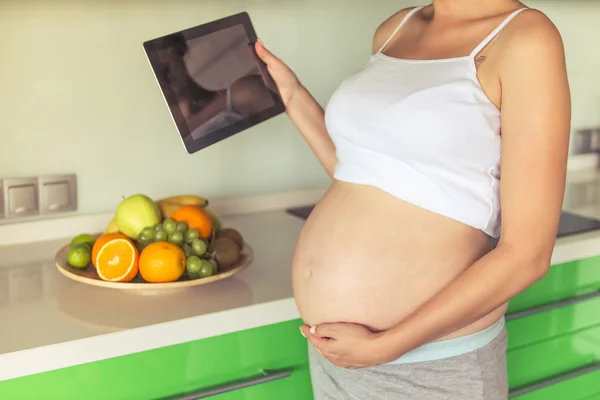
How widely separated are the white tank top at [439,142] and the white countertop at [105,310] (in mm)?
312

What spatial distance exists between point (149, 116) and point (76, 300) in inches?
20.8

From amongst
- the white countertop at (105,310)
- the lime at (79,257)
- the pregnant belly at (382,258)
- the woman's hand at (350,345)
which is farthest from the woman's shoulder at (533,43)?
the lime at (79,257)

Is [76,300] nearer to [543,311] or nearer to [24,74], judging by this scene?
[24,74]

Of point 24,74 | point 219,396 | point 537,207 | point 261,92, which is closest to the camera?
point 537,207

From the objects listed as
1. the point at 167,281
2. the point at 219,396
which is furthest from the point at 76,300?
the point at 219,396

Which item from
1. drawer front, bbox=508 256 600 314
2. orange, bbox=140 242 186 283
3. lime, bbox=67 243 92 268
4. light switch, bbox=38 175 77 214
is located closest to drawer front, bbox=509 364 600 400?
drawer front, bbox=508 256 600 314

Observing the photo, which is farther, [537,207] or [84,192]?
[84,192]

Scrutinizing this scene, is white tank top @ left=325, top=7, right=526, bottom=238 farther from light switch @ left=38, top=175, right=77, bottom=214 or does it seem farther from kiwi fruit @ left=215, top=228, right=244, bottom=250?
light switch @ left=38, top=175, right=77, bottom=214

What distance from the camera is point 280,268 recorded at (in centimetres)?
131

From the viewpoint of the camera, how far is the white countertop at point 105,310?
99 centimetres

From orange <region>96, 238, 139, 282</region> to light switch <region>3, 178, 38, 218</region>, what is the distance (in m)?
0.34

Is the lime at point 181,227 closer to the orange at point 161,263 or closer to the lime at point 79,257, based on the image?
the orange at point 161,263

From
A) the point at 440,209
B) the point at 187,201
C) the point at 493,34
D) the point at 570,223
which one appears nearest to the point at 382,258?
the point at 440,209

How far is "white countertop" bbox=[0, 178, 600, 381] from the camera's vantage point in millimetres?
990
